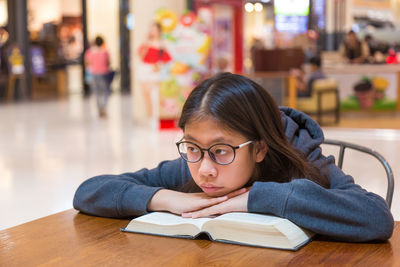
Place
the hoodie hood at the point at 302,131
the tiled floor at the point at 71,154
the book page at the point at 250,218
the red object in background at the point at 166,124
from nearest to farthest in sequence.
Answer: the book page at the point at 250,218
the hoodie hood at the point at 302,131
the tiled floor at the point at 71,154
the red object in background at the point at 166,124

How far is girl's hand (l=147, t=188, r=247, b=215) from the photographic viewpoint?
146cm

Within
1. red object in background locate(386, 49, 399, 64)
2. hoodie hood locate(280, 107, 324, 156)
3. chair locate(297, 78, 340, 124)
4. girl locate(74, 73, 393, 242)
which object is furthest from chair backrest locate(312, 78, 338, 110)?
girl locate(74, 73, 393, 242)

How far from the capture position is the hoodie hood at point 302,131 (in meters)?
1.69

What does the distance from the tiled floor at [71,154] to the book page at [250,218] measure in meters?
2.84

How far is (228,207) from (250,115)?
229mm

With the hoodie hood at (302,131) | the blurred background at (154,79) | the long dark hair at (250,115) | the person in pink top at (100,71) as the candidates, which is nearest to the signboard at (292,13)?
the blurred background at (154,79)

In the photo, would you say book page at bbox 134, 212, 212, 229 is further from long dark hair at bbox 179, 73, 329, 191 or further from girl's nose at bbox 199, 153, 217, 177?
long dark hair at bbox 179, 73, 329, 191

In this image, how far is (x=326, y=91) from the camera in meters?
9.80

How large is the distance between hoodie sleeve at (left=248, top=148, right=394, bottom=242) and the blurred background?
2977mm

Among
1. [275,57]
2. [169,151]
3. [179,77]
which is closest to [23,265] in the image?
[169,151]

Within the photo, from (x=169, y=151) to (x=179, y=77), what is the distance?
2418 mm

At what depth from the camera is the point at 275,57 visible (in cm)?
1001

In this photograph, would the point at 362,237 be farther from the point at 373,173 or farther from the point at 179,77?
the point at 179,77

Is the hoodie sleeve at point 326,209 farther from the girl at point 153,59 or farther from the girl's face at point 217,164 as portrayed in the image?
the girl at point 153,59
